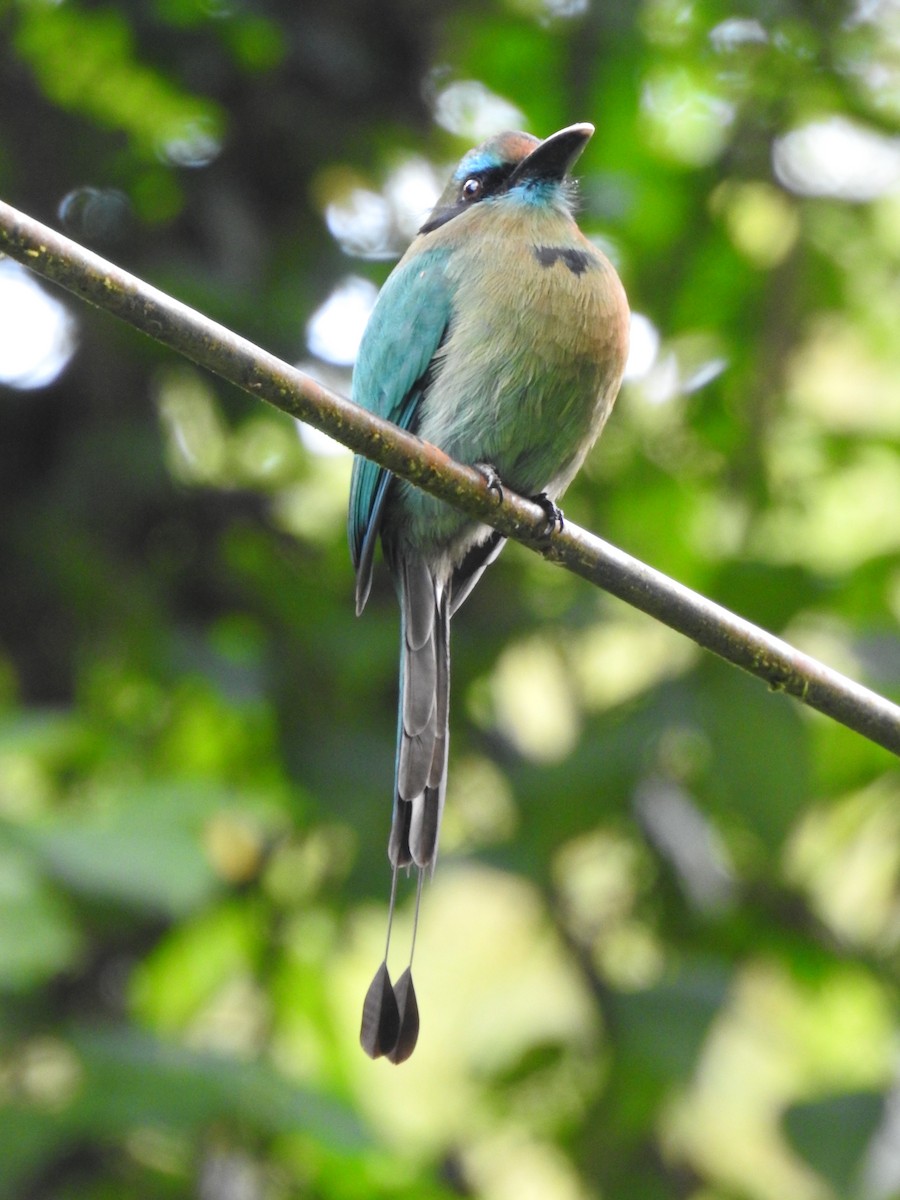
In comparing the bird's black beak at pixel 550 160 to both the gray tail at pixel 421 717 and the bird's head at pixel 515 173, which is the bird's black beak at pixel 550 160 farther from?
the gray tail at pixel 421 717

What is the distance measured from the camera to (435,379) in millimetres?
2594

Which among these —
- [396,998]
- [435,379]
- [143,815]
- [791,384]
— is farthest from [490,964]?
[396,998]

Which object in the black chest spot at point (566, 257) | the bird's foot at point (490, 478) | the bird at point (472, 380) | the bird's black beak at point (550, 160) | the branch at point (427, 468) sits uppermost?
the bird's black beak at point (550, 160)

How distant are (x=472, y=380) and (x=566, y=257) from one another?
0.79ft

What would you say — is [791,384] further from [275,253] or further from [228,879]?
[228,879]

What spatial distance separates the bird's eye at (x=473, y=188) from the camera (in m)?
2.86

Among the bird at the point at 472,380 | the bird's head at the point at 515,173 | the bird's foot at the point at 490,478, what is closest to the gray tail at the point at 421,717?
the bird at the point at 472,380

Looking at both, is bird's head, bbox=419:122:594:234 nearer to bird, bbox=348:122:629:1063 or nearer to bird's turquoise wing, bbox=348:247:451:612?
bird, bbox=348:122:629:1063

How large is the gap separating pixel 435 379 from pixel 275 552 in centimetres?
111

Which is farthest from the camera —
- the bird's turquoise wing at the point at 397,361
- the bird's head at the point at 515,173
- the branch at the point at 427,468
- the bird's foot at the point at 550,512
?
the bird's head at the point at 515,173

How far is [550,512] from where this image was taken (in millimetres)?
2258

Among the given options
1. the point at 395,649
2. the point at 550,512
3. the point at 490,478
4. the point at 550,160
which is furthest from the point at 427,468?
the point at 395,649

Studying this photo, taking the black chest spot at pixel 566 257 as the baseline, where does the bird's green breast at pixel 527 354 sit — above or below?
below

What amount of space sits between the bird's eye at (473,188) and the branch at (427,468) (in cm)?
113
